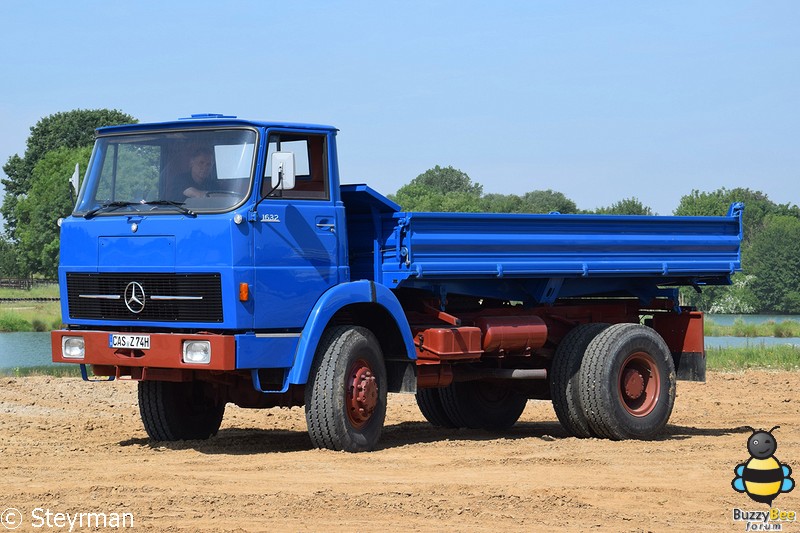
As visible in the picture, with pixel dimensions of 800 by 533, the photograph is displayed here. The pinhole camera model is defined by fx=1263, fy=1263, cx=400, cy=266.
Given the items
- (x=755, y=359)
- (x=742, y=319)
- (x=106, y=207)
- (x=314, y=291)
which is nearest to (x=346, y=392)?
(x=314, y=291)

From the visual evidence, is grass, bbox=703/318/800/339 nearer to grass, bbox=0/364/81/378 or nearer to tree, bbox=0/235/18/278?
grass, bbox=0/364/81/378

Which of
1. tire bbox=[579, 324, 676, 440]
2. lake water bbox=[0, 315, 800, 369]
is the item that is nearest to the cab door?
tire bbox=[579, 324, 676, 440]

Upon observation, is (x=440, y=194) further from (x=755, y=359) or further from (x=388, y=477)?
(x=388, y=477)

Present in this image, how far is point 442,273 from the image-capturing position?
1120 cm

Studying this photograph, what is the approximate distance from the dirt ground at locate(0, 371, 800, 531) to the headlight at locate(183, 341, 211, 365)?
0.82 meters

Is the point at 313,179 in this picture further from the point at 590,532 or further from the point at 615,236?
the point at 590,532

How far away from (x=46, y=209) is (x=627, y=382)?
58.3 meters

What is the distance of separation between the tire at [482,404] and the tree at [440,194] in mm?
39541

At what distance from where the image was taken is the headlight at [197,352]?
32.5 ft

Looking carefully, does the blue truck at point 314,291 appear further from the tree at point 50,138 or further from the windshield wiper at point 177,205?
the tree at point 50,138

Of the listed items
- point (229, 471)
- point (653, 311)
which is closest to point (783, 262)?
point (653, 311)

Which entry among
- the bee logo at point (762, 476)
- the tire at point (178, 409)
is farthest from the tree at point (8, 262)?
the bee logo at point (762, 476)

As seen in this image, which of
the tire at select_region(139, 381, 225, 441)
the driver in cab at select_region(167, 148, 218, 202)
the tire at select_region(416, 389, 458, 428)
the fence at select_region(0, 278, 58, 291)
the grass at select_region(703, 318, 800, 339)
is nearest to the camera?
the driver in cab at select_region(167, 148, 218, 202)

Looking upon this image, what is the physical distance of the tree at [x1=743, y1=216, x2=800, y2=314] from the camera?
76.7 m
